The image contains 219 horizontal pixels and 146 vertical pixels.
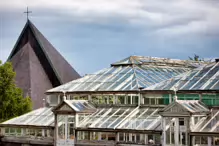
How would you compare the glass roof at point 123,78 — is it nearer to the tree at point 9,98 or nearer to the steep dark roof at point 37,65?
the tree at point 9,98

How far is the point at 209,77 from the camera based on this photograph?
53.4 meters

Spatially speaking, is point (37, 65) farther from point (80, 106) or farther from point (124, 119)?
point (124, 119)

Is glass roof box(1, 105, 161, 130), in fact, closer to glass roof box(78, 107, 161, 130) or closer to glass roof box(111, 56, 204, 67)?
glass roof box(78, 107, 161, 130)

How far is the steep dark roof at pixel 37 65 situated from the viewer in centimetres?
8250

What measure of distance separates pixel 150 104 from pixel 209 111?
268 inches

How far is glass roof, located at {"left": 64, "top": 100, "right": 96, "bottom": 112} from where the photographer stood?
5609cm

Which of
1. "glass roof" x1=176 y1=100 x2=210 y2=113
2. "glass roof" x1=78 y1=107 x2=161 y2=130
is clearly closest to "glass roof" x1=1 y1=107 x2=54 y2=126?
"glass roof" x1=78 y1=107 x2=161 y2=130

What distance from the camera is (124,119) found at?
53.8 m

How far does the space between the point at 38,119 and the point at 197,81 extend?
1614cm

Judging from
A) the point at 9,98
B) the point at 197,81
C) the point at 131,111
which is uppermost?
the point at 197,81

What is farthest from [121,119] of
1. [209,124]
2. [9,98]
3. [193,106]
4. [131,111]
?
[9,98]

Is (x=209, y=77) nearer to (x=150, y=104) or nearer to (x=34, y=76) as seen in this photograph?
(x=150, y=104)

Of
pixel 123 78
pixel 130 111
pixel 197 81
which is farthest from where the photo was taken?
pixel 123 78

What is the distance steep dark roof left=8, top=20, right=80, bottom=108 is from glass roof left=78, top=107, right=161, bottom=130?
26.5 meters
